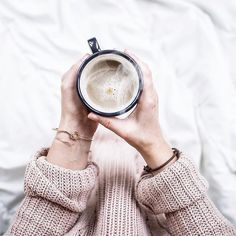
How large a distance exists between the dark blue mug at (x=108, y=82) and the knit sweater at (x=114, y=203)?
0.15 meters

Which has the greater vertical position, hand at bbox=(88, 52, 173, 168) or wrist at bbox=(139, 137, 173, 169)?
hand at bbox=(88, 52, 173, 168)

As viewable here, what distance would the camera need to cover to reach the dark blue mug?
770mm

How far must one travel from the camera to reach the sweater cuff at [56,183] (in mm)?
819

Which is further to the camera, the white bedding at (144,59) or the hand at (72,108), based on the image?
the white bedding at (144,59)

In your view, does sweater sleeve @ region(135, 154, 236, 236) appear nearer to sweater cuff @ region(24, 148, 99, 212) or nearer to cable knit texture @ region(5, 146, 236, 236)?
cable knit texture @ region(5, 146, 236, 236)

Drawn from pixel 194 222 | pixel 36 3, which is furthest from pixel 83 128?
pixel 36 3

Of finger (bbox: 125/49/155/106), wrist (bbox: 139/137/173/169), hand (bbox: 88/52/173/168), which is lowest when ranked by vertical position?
wrist (bbox: 139/137/173/169)

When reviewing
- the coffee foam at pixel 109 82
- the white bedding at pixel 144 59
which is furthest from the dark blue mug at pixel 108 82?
the white bedding at pixel 144 59

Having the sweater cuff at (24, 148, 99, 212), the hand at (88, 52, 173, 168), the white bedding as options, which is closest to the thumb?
the hand at (88, 52, 173, 168)

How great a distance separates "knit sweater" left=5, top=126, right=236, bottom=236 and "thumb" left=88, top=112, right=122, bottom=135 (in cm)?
11

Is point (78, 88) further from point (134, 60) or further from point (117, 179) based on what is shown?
point (117, 179)

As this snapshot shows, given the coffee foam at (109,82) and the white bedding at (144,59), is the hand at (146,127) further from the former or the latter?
the white bedding at (144,59)

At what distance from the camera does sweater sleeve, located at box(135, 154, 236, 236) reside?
0.83 m

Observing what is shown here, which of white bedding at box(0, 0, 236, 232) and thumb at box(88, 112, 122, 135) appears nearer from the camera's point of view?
thumb at box(88, 112, 122, 135)
